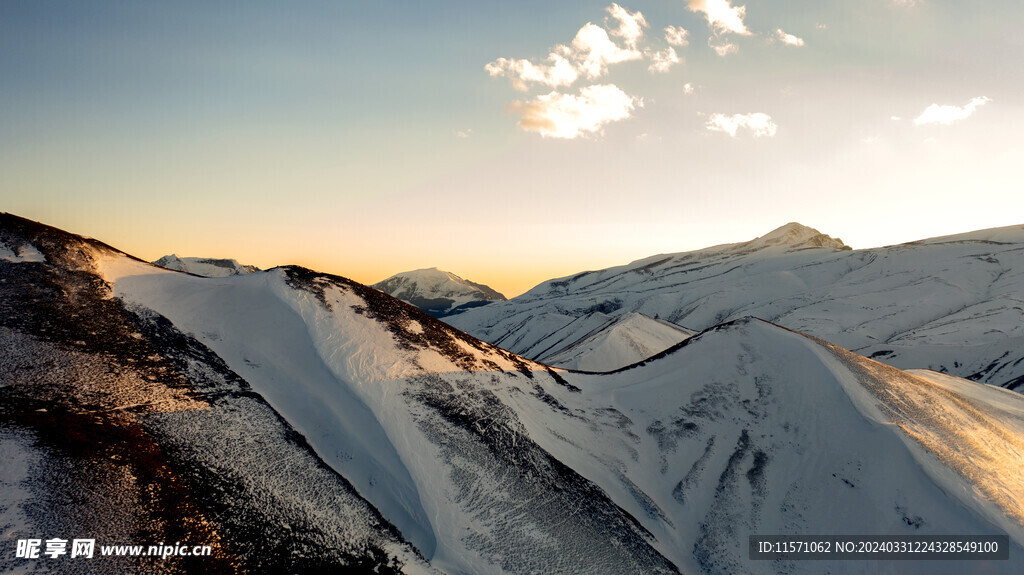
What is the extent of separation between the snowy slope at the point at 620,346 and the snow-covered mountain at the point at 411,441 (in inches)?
1359

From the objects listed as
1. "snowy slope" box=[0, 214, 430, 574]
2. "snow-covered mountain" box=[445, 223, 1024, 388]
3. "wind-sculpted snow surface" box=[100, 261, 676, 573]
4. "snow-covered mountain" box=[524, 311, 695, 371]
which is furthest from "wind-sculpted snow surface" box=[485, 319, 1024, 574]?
"snow-covered mountain" box=[445, 223, 1024, 388]

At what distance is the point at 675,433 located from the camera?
4109 centimetres

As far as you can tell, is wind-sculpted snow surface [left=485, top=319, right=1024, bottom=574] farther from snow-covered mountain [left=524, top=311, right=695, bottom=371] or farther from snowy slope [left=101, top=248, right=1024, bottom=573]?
snow-covered mountain [left=524, top=311, right=695, bottom=371]

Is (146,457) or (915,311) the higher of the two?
(915,311)

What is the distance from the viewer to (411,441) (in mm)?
31953

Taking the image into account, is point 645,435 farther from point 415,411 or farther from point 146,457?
point 146,457

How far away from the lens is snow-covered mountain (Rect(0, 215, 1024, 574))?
887 inches

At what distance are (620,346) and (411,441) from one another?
60863 millimetres

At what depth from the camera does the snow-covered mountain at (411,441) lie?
22.5 meters

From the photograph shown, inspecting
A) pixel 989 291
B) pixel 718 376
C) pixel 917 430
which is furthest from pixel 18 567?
pixel 989 291

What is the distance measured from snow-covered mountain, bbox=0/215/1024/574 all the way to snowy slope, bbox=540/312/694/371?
34.5 metres

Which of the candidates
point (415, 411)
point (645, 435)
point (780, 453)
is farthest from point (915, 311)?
point (415, 411)

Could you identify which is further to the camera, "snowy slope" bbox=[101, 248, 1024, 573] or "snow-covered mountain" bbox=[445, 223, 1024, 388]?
"snow-covered mountain" bbox=[445, 223, 1024, 388]

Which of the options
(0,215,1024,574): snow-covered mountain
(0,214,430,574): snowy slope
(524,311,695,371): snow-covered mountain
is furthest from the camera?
(524,311,695,371): snow-covered mountain
